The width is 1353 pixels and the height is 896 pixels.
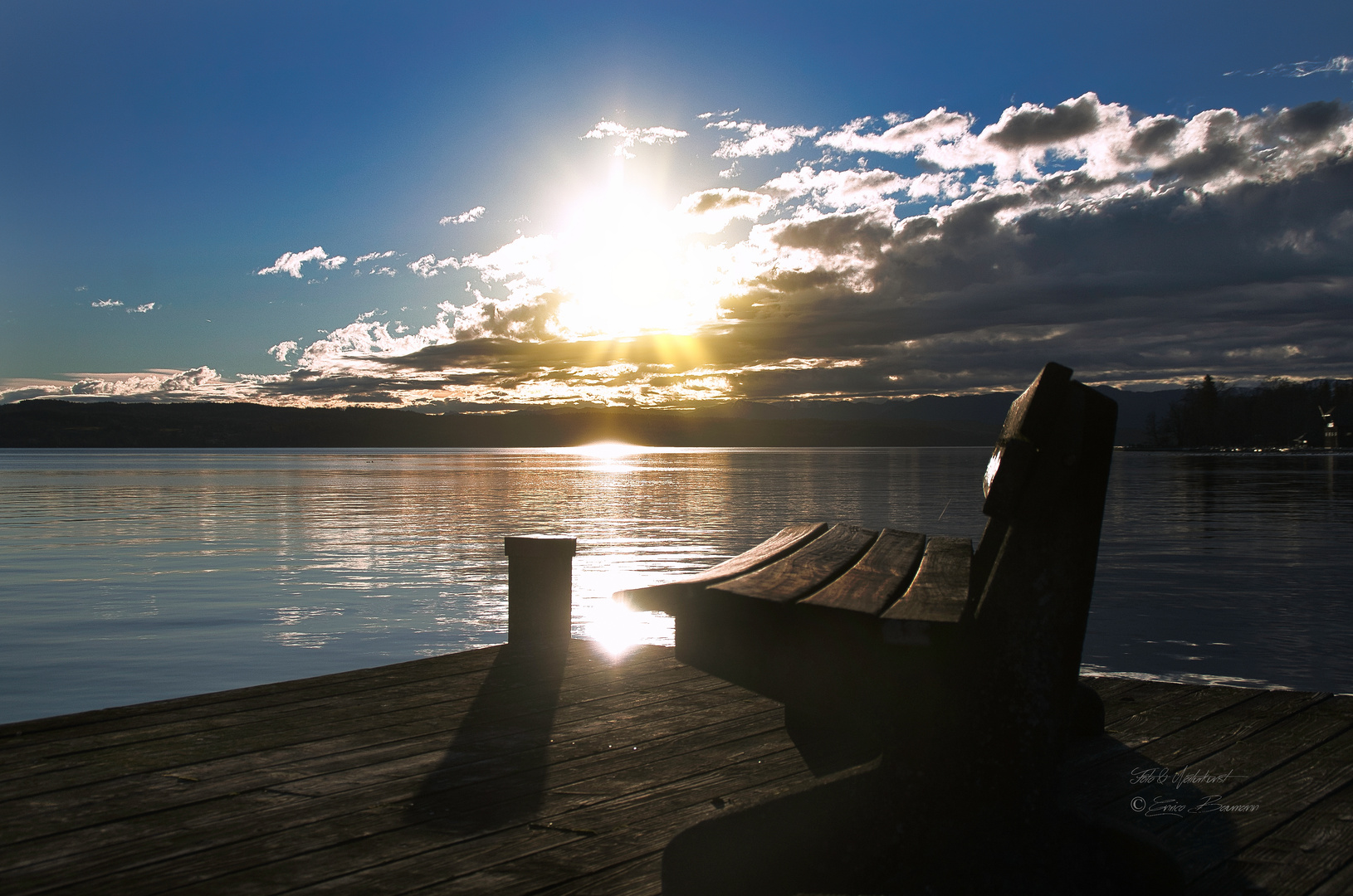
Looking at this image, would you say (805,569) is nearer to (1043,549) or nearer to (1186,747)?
(1043,549)

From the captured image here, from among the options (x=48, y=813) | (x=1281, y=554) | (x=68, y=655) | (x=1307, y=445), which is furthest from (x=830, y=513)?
(x=1307, y=445)

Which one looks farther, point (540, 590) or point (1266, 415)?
point (1266, 415)

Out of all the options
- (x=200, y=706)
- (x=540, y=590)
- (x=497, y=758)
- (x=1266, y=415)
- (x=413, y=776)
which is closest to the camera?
(x=413, y=776)

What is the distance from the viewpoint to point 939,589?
2459mm

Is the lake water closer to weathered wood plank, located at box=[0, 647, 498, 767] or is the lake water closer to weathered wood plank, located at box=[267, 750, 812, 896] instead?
weathered wood plank, located at box=[0, 647, 498, 767]

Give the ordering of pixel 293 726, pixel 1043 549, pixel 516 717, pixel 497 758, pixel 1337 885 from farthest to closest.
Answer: pixel 516 717 < pixel 293 726 < pixel 497 758 < pixel 1337 885 < pixel 1043 549

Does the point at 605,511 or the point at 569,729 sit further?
the point at 605,511

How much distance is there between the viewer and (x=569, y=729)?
407cm

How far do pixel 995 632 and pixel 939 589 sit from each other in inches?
8.7

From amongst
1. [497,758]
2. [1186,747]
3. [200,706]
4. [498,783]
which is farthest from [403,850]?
[1186,747]

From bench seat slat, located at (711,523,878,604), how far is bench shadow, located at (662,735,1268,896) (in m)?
0.51

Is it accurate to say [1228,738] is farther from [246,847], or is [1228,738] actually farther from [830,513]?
[830,513]

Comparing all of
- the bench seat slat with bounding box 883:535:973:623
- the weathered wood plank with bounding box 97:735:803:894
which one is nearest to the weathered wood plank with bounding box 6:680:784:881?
the weathered wood plank with bounding box 97:735:803:894

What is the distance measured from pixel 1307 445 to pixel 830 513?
18575 centimetres
